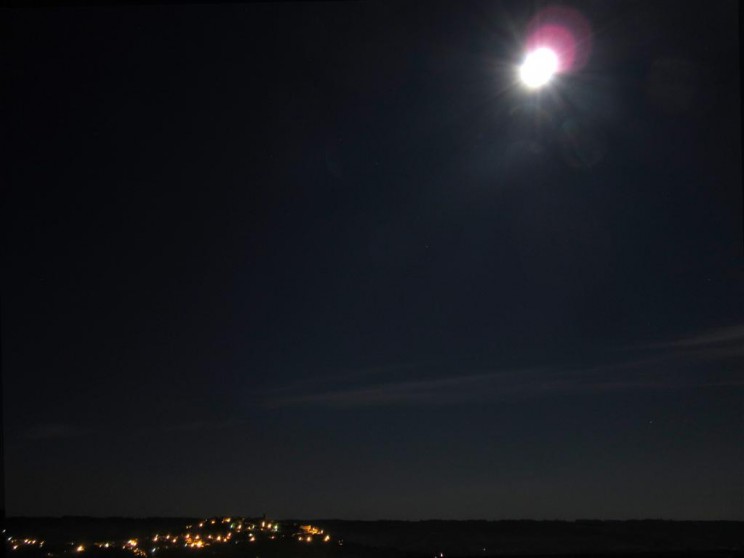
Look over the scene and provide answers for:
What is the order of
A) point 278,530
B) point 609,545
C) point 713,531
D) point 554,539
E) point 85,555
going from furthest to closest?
point 713,531 < point 554,539 < point 609,545 < point 278,530 < point 85,555

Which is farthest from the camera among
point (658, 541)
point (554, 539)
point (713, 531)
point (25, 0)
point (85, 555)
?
point (713, 531)

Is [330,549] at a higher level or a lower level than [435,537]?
lower

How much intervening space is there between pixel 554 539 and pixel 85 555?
75.7 ft

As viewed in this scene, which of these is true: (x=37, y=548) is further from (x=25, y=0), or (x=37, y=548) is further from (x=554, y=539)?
(x=554, y=539)

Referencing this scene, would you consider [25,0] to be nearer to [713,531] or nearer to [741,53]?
[741,53]

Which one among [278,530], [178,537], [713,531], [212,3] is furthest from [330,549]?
[713,531]

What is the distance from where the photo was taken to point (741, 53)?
4156mm

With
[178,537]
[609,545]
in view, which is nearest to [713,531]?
[609,545]

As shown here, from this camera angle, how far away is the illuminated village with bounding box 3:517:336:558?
14930 mm

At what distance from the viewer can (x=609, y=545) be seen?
1033 inches

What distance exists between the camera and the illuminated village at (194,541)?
14930 mm

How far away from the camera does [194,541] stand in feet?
56.1

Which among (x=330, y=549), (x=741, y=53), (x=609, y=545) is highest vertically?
(x=609, y=545)

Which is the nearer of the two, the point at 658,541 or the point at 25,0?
the point at 25,0
